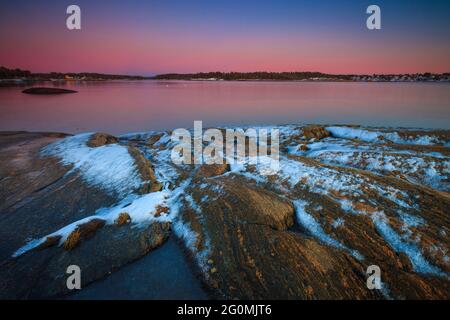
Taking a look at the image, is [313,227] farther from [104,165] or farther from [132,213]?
[104,165]

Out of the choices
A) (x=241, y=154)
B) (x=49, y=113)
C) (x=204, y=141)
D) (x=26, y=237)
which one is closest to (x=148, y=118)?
(x=49, y=113)

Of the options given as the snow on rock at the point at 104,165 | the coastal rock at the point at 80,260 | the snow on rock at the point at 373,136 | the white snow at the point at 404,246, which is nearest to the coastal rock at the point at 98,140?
the snow on rock at the point at 104,165

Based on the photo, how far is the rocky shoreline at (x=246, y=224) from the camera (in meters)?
6.14

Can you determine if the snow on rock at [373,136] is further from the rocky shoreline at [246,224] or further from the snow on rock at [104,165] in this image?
the snow on rock at [104,165]

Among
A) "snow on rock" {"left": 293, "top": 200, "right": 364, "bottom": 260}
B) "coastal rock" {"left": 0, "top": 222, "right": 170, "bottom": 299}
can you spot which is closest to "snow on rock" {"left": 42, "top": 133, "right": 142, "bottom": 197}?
"coastal rock" {"left": 0, "top": 222, "right": 170, "bottom": 299}

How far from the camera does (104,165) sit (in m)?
13.3

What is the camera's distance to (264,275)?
616 centimetres

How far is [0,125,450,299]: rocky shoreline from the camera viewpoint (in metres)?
6.14

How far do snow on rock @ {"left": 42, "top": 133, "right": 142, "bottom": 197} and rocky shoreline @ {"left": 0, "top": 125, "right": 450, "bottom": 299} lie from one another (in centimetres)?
10

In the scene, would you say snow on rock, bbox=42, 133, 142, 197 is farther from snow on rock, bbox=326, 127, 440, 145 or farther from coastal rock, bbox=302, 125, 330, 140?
snow on rock, bbox=326, 127, 440, 145

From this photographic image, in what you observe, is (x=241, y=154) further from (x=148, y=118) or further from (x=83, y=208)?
(x=148, y=118)

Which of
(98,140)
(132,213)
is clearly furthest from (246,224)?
(98,140)
